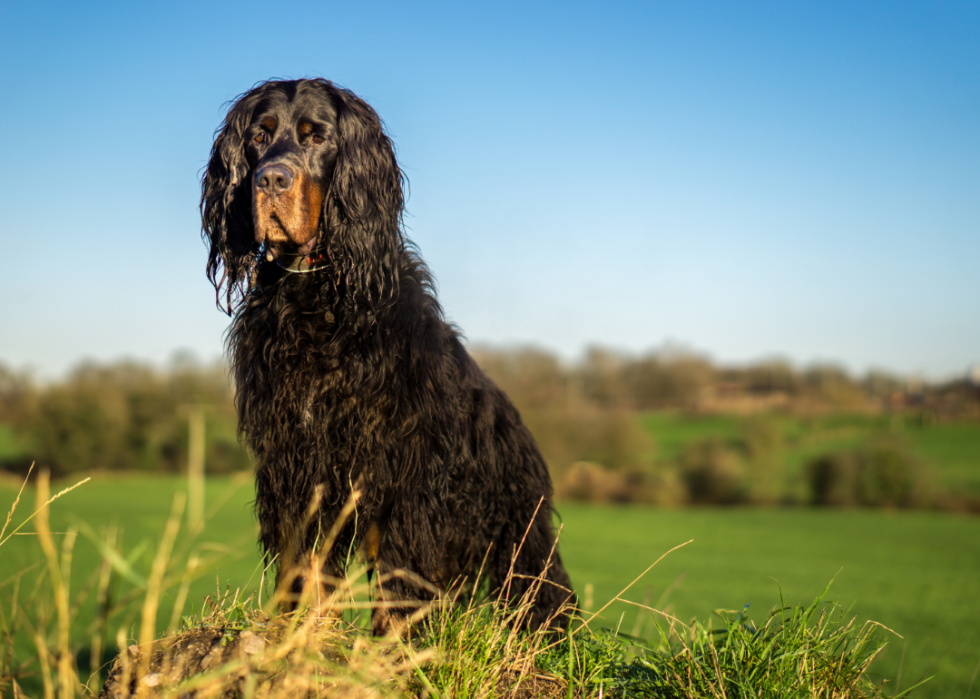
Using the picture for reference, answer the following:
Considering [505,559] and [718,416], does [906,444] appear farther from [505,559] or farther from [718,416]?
[505,559]

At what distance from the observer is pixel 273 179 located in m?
2.87

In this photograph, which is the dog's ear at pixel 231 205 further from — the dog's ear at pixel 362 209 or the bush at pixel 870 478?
the bush at pixel 870 478

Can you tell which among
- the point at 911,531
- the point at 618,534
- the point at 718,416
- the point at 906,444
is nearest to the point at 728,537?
the point at 618,534

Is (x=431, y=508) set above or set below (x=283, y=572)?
above

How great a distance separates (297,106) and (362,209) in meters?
0.53

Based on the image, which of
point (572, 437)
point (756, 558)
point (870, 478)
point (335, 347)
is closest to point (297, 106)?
point (335, 347)

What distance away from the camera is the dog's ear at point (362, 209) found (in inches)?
121

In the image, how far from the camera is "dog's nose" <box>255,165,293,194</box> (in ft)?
9.39

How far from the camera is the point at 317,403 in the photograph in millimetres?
2973

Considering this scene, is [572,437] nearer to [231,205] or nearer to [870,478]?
[870,478]

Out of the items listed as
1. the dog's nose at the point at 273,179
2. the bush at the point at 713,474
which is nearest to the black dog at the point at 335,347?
the dog's nose at the point at 273,179

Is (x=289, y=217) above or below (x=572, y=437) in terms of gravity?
above

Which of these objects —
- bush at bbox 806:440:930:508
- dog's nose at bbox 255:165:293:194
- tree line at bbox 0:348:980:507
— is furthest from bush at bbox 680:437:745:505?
dog's nose at bbox 255:165:293:194

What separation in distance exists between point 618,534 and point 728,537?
6088 mm
